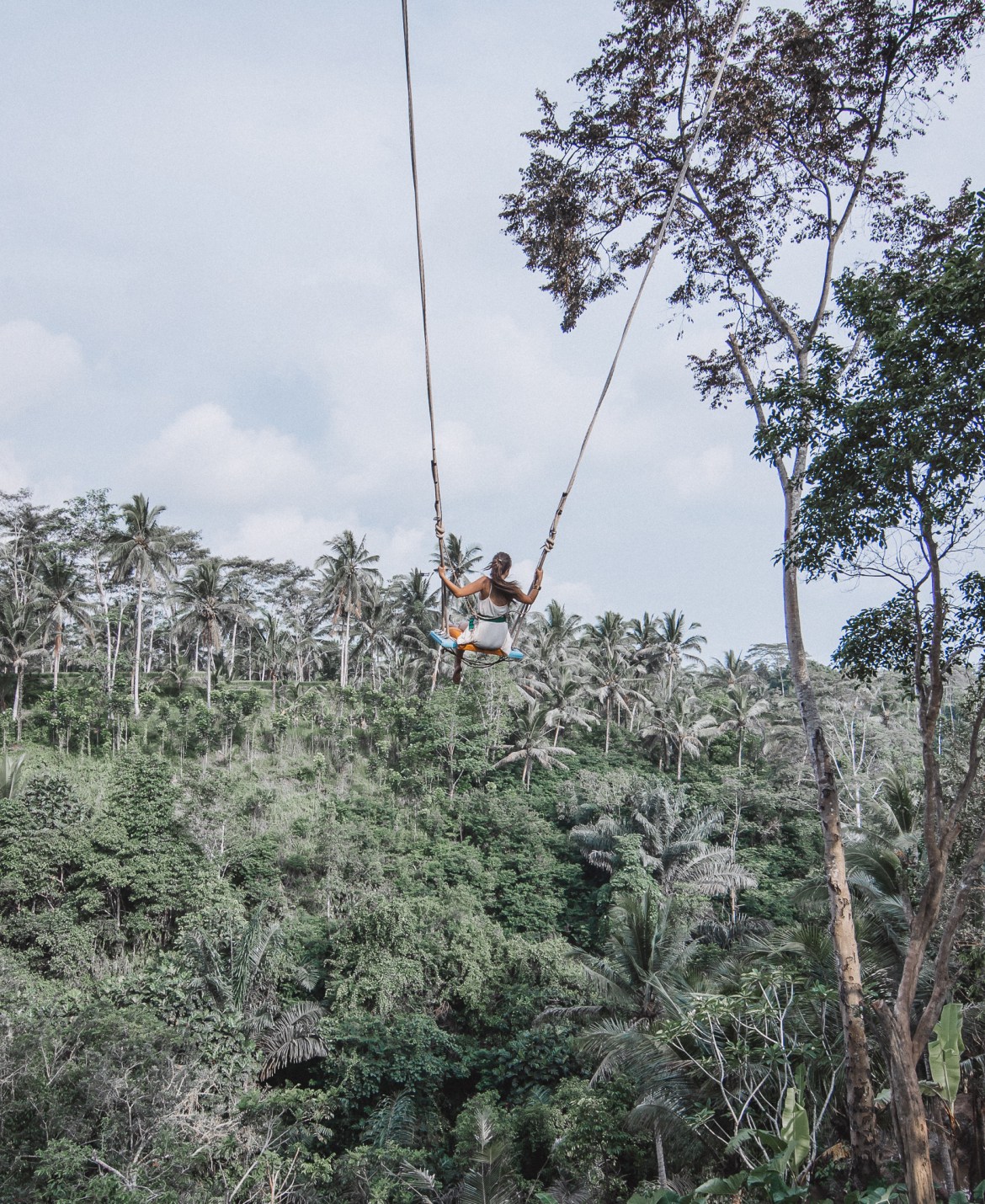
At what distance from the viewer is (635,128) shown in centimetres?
977

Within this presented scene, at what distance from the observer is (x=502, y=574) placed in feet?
18.3

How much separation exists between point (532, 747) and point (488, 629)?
81.3ft

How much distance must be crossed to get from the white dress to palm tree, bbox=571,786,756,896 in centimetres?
1764

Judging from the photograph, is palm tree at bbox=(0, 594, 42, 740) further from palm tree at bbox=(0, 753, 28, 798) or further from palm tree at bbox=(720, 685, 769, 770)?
palm tree at bbox=(720, 685, 769, 770)

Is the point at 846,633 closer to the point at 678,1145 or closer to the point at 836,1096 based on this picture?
the point at 836,1096

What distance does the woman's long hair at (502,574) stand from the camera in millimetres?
5559

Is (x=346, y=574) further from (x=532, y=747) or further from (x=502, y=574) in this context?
(x=502, y=574)

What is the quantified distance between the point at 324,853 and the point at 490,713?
1068 cm

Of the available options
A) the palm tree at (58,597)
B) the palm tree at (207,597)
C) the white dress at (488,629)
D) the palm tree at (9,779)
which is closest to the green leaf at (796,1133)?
the white dress at (488,629)

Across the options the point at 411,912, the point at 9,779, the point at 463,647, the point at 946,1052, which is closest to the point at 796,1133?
the point at 946,1052

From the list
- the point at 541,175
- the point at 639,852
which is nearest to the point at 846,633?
the point at 541,175

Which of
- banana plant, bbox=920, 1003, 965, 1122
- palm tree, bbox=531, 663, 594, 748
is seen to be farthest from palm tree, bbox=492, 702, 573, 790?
banana plant, bbox=920, 1003, 965, 1122

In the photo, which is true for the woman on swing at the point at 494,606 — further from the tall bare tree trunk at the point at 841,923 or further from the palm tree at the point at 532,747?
the palm tree at the point at 532,747

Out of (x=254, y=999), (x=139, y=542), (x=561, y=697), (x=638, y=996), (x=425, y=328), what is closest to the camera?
(x=425, y=328)
